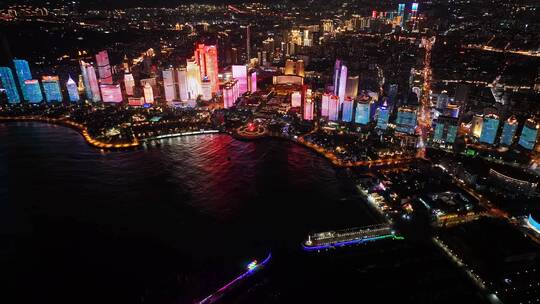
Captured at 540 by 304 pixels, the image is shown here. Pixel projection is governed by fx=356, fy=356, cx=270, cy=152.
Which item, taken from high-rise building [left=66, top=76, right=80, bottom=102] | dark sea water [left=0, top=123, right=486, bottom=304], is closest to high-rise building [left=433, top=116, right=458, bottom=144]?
dark sea water [left=0, top=123, right=486, bottom=304]

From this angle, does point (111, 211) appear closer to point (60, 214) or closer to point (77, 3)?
point (60, 214)

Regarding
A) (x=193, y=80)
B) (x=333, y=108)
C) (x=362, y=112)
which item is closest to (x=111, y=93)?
(x=193, y=80)

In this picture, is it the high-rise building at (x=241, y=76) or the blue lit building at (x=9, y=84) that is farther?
the high-rise building at (x=241, y=76)

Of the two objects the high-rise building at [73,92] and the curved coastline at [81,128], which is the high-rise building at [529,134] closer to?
the curved coastline at [81,128]

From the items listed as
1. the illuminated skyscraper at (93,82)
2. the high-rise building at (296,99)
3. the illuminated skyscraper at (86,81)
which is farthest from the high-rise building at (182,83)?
the high-rise building at (296,99)

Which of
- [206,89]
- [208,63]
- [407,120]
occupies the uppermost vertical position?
[208,63]

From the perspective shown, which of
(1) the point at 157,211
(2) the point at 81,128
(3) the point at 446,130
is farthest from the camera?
(2) the point at 81,128

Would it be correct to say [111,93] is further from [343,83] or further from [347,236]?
[347,236]
